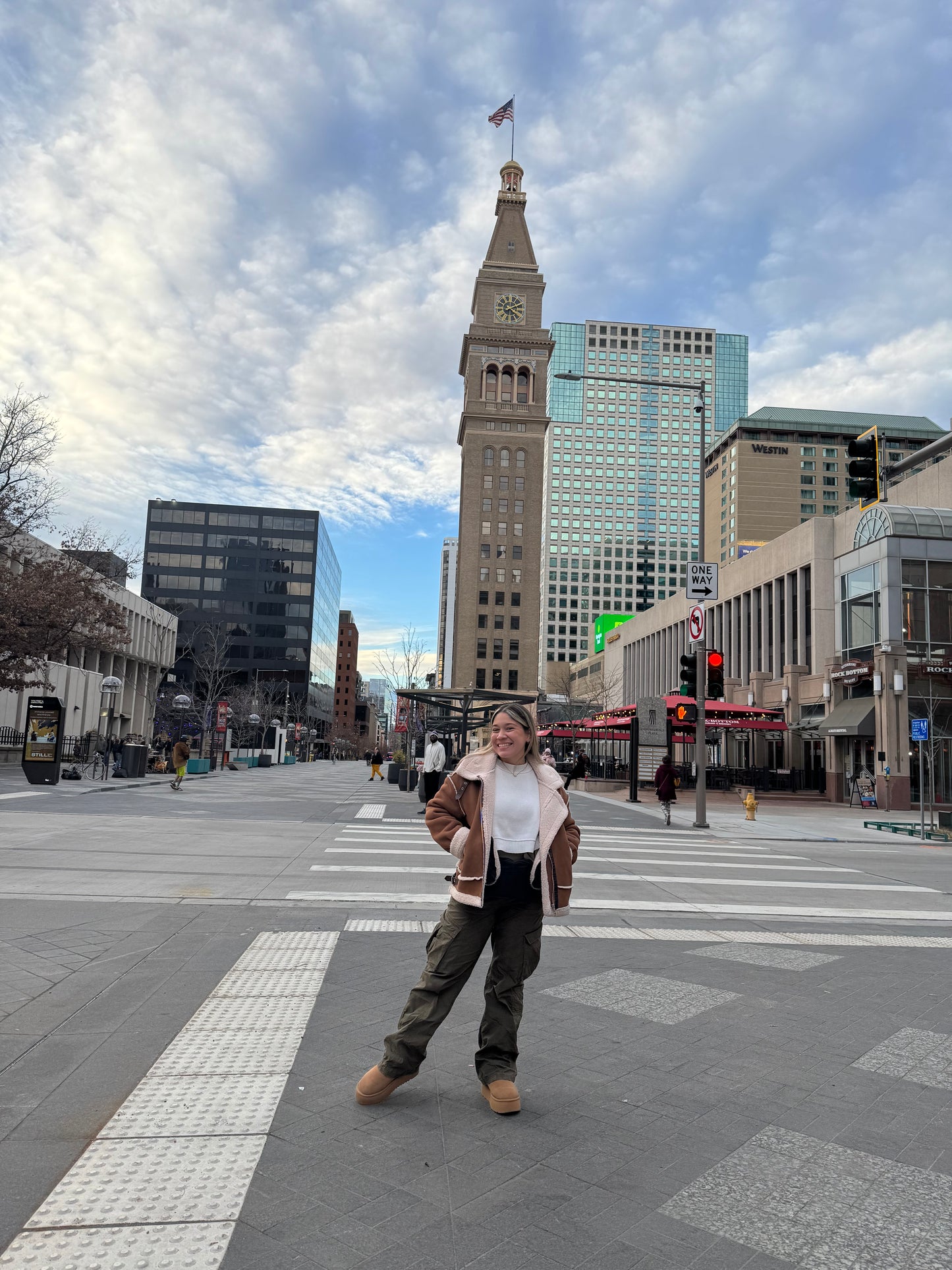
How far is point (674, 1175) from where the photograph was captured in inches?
128

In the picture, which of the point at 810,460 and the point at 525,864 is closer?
the point at 525,864

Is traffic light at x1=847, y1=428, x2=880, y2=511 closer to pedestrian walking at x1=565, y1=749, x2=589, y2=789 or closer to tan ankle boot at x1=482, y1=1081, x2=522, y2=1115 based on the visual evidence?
pedestrian walking at x1=565, y1=749, x2=589, y2=789

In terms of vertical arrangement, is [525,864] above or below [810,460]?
below

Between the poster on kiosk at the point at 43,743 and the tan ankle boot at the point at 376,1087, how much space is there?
23959mm

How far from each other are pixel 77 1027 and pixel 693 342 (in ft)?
611

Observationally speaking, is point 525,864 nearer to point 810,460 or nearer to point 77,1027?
point 77,1027

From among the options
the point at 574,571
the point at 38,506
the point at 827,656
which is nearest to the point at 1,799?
the point at 38,506

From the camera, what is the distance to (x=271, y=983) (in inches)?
225

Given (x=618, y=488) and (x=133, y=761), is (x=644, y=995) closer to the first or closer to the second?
(x=133, y=761)

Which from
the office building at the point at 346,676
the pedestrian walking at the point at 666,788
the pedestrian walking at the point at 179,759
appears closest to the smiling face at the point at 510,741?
the pedestrian walking at the point at 666,788

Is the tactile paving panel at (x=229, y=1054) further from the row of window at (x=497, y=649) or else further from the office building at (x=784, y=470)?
the office building at (x=784, y=470)

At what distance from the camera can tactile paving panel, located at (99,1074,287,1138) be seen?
3.49 m

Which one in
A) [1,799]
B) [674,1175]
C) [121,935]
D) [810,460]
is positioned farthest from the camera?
[810,460]

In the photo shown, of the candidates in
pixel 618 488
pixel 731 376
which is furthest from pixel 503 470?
pixel 731 376
